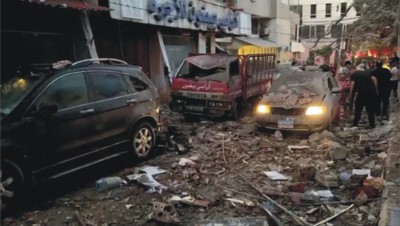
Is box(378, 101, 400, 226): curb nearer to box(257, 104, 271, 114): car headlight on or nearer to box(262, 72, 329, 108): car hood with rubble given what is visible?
box(262, 72, 329, 108): car hood with rubble

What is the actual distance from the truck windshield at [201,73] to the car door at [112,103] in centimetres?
480

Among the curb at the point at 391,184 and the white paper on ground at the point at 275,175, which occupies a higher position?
the curb at the point at 391,184

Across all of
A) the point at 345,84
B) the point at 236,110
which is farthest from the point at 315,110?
the point at 345,84

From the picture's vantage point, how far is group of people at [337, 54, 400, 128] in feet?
32.6

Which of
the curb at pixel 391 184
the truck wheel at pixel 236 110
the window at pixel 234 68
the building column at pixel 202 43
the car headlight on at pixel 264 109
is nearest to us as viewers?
the curb at pixel 391 184

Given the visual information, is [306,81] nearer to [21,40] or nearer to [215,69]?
[215,69]

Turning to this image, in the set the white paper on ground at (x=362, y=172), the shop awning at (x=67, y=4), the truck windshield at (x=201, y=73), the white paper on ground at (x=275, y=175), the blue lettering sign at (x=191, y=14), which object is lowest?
the white paper on ground at (x=275, y=175)

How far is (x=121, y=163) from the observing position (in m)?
7.23

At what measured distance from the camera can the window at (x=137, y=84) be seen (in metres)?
7.24

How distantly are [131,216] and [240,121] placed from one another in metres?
7.12

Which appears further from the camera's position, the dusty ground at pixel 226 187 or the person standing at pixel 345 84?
the person standing at pixel 345 84

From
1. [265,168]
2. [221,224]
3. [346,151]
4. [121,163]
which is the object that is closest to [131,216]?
[221,224]

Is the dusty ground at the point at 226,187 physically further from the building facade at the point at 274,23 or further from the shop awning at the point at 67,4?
the building facade at the point at 274,23

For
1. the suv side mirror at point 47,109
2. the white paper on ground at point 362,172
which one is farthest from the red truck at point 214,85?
the suv side mirror at point 47,109
